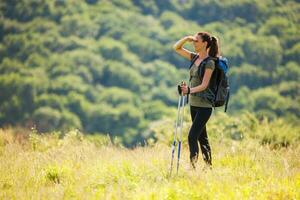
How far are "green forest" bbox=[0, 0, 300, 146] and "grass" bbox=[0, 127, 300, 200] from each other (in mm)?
96163

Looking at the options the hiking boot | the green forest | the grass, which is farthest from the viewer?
the green forest

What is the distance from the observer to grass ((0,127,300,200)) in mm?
5809

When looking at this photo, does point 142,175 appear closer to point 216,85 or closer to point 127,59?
point 216,85

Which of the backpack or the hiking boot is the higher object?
the backpack

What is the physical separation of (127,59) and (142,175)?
145342 mm

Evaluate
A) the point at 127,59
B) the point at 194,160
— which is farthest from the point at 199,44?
the point at 127,59

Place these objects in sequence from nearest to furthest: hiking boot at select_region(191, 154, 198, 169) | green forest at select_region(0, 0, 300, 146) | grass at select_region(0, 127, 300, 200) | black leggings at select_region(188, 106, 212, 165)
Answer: grass at select_region(0, 127, 300, 200), hiking boot at select_region(191, 154, 198, 169), black leggings at select_region(188, 106, 212, 165), green forest at select_region(0, 0, 300, 146)

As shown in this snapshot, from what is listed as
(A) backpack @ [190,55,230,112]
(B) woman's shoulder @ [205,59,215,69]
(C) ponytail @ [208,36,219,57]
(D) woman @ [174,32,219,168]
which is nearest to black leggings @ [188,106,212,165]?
(D) woman @ [174,32,219,168]

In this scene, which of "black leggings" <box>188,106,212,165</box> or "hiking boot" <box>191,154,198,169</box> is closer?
"hiking boot" <box>191,154,198,169</box>

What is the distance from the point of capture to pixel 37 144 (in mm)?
9859

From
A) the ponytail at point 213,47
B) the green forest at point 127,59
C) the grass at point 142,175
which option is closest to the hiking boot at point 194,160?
the grass at point 142,175

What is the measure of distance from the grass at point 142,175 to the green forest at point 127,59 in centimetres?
9616

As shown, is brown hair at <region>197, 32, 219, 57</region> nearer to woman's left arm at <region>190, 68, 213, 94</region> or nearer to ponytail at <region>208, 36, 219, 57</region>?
ponytail at <region>208, 36, 219, 57</region>

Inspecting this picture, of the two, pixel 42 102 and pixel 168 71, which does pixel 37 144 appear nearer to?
pixel 42 102
